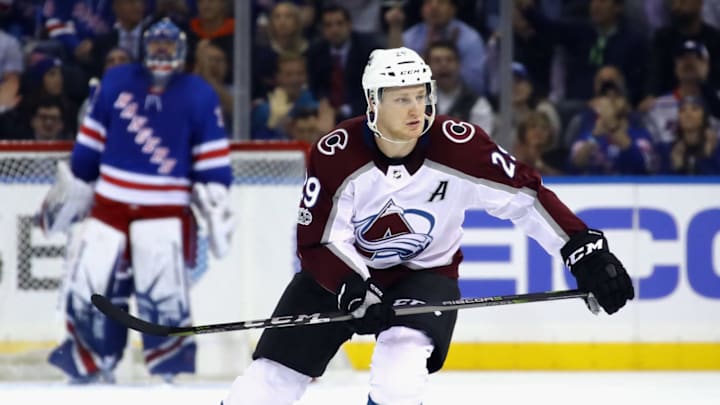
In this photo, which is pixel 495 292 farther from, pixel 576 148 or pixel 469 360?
pixel 576 148

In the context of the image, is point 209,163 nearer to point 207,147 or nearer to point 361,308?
point 207,147

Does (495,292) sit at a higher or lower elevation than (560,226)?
lower

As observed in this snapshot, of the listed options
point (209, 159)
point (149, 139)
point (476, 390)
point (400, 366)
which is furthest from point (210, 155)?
point (400, 366)

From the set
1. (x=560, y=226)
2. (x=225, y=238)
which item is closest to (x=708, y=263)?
(x=225, y=238)

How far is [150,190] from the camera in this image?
574cm

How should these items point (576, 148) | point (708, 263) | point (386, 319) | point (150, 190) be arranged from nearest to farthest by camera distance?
point (386, 319) → point (150, 190) → point (708, 263) → point (576, 148)

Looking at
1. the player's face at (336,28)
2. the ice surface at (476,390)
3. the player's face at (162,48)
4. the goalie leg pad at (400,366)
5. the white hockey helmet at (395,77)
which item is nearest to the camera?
the goalie leg pad at (400,366)

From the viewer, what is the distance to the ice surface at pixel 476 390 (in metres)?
5.28

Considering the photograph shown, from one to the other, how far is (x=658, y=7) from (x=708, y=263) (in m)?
1.25

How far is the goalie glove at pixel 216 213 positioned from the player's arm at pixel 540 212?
2.27 meters

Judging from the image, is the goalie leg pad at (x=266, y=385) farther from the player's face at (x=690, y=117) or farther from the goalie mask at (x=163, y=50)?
the player's face at (x=690, y=117)

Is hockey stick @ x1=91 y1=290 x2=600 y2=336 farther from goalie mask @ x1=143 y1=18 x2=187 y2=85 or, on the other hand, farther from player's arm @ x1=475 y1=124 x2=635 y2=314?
goalie mask @ x1=143 y1=18 x2=187 y2=85

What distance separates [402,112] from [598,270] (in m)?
0.56

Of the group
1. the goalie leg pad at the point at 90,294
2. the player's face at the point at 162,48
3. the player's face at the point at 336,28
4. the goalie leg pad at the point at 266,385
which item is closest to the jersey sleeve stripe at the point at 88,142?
the goalie leg pad at the point at 90,294
